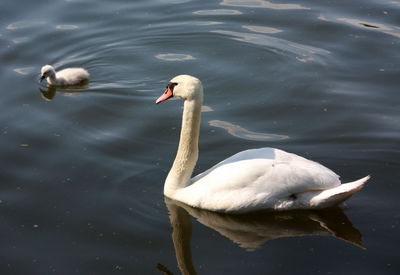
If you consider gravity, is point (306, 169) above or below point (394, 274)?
above

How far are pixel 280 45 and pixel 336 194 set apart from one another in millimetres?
5458

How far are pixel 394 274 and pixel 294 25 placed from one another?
7.23m

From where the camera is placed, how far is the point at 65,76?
11.8m

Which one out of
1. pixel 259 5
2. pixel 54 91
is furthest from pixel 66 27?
pixel 259 5

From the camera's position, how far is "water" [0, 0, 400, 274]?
7656mm

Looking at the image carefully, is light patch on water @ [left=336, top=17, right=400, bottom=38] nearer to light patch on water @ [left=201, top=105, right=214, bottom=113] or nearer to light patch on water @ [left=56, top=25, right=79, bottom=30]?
light patch on water @ [left=201, top=105, right=214, bottom=113]

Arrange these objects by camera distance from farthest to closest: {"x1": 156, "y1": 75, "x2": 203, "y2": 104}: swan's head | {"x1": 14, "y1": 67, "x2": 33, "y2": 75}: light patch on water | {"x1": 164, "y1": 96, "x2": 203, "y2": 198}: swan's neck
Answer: {"x1": 14, "y1": 67, "x2": 33, "y2": 75}: light patch on water < {"x1": 164, "y1": 96, "x2": 203, "y2": 198}: swan's neck < {"x1": 156, "y1": 75, "x2": 203, "y2": 104}: swan's head

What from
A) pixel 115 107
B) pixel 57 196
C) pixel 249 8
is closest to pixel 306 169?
pixel 57 196

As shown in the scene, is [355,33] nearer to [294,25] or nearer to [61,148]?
[294,25]

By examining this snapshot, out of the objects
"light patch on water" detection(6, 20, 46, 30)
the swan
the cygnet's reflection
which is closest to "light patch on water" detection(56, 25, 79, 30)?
"light patch on water" detection(6, 20, 46, 30)

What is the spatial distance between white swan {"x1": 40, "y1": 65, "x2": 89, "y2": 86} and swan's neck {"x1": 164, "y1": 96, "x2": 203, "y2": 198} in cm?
372

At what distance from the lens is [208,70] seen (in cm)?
1199

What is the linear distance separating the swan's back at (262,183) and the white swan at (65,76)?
4230 mm

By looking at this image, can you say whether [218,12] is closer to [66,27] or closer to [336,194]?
[66,27]
